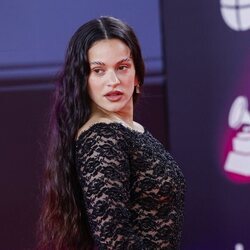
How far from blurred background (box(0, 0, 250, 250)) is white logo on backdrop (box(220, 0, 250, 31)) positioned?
0.4 inches

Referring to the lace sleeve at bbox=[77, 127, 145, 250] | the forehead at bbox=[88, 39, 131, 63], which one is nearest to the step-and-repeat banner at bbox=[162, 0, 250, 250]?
the forehead at bbox=[88, 39, 131, 63]

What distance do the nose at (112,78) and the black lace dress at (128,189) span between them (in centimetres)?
9

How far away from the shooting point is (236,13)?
2516 mm

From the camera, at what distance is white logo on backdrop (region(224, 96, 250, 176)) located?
2527 mm

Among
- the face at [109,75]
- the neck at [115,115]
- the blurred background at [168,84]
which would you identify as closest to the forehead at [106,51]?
the face at [109,75]

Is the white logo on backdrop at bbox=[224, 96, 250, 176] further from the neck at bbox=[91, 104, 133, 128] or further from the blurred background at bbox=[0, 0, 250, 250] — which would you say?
the neck at bbox=[91, 104, 133, 128]

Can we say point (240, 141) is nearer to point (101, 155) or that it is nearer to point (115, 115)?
point (115, 115)

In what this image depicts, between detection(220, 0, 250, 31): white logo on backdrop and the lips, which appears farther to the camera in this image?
detection(220, 0, 250, 31): white logo on backdrop

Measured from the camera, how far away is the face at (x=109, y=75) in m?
1.24

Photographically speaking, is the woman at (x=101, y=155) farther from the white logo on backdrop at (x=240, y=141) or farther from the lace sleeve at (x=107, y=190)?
the white logo on backdrop at (x=240, y=141)

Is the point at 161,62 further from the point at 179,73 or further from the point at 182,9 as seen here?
the point at 182,9

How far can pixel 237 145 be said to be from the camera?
256cm

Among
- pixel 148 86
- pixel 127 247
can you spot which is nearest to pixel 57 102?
pixel 127 247

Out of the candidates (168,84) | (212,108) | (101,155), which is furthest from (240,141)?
(101,155)
